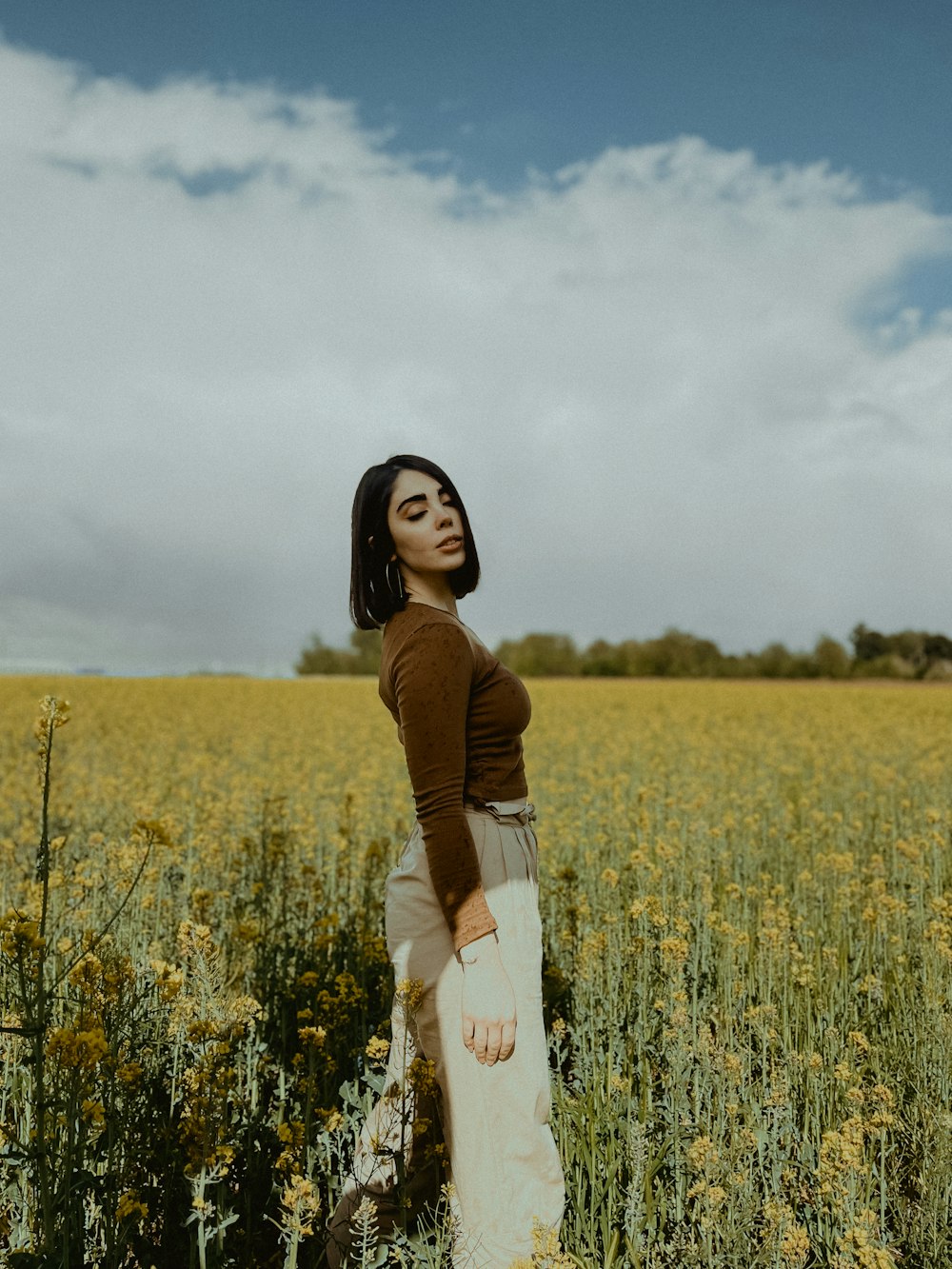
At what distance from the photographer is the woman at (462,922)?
6.18 feet

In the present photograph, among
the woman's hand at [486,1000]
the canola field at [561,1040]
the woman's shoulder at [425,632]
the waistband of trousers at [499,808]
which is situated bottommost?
the canola field at [561,1040]

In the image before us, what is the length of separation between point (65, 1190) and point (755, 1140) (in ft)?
5.70

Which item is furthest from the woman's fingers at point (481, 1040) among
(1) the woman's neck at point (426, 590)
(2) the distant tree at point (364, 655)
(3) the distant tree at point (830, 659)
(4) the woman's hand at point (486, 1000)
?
(2) the distant tree at point (364, 655)

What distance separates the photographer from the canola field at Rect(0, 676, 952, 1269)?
1.98 m

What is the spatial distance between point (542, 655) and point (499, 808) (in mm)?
51481

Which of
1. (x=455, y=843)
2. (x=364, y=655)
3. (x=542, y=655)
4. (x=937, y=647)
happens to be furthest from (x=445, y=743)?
(x=364, y=655)

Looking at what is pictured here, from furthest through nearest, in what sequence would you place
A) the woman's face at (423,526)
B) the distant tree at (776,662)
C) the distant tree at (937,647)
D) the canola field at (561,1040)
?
the distant tree at (776,662), the distant tree at (937,647), the woman's face at (423,526), the canola field at (561,1040)

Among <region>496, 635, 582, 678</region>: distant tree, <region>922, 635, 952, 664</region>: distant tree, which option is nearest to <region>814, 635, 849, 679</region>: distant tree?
<region>922, 635, 952, 664</region>: distant tree

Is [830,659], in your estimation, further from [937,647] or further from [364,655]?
[364,655]

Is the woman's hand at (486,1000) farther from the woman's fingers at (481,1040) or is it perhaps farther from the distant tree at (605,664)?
the distant tree at (605,664)

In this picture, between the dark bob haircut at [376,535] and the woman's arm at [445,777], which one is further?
the dark bob haircut at [376,535]

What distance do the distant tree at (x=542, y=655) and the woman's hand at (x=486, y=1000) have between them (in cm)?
4724

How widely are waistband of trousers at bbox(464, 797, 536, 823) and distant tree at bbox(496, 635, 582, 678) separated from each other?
1851 inches

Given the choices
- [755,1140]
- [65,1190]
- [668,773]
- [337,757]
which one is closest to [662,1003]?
[755,1140]
